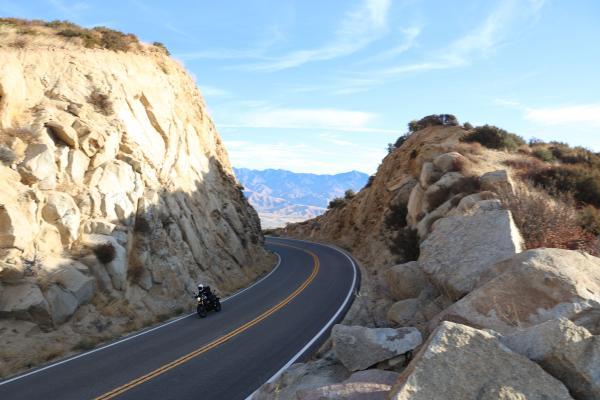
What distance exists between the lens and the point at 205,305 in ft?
58.0

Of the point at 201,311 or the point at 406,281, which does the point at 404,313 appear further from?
the point at 201,311

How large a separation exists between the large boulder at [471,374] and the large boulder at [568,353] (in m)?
0.24

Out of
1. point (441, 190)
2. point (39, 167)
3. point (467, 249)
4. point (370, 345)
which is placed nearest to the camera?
point (370, 345)

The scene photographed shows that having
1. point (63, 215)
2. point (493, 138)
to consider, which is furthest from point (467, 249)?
point (493, 138)

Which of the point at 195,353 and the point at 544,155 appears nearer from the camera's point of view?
the point at 195,353

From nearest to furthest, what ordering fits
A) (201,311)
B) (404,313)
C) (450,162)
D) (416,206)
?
(404,313) < (201,311) < (450,162) < (416,206)

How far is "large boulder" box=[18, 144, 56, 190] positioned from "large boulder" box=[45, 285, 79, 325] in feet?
14.6

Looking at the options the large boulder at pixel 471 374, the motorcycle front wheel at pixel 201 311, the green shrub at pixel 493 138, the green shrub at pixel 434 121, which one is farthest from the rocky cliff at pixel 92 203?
the green shrub at pixel 434 121

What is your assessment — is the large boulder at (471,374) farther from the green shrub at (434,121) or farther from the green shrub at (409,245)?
the green shrub at (434,121)

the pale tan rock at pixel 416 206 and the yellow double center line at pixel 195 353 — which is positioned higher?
the pale tan rock at pixel 416 206

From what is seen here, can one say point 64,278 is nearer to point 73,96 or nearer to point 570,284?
point 73,96

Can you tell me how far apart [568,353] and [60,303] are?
15.0 meters

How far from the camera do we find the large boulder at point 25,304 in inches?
523

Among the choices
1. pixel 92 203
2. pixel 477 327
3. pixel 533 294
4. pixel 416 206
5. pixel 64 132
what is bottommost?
pixel 477 327
